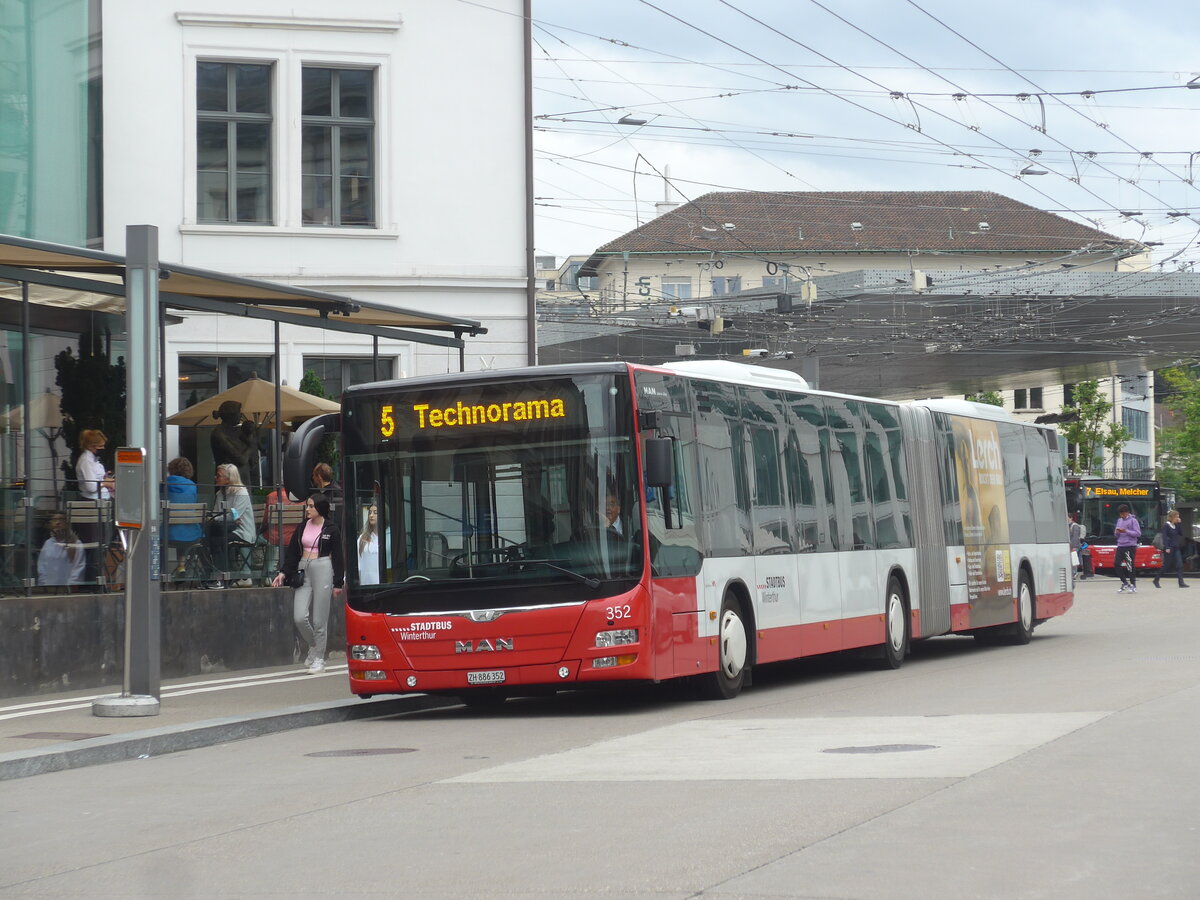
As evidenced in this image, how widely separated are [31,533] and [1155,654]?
11626mm

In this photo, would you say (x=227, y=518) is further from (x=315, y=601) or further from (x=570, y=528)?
(x=570, y=528)

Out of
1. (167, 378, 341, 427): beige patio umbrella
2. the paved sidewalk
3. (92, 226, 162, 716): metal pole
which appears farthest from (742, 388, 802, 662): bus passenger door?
(167, 378, 341, 427): beige patio umbrella

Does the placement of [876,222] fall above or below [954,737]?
above

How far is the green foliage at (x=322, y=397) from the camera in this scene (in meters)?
23.7

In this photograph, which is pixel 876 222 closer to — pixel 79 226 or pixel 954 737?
pixel 79 226

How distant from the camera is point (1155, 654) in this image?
19.9 m

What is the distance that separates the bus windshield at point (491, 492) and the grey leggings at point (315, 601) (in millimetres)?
3298

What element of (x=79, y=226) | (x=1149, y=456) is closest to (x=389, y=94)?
(x=79, y=226)

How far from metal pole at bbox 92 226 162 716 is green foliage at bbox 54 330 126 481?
774 cm

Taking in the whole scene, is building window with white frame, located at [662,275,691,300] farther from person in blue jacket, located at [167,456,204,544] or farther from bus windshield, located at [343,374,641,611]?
bus windshield, located at [343,374,641,611]

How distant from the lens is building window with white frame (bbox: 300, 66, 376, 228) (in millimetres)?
28141

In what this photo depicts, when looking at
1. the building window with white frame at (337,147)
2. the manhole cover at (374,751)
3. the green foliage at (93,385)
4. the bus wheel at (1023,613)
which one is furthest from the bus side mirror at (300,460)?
the building window with white frame at (337,147)

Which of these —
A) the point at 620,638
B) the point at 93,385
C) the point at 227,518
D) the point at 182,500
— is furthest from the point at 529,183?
the point at 620,638

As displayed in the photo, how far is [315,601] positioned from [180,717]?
4331 millimetres
